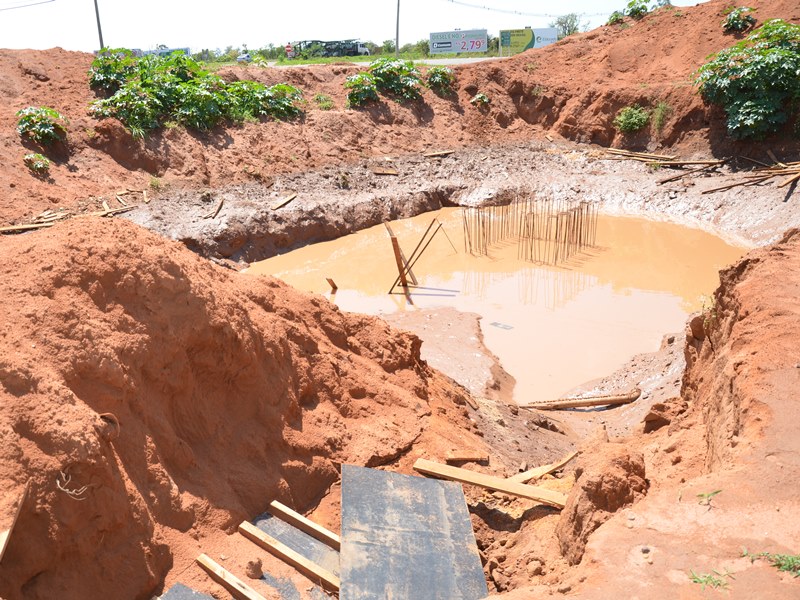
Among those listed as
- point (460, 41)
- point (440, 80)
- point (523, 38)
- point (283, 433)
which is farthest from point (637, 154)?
point (460, 41)

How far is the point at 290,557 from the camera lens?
4.48 meters

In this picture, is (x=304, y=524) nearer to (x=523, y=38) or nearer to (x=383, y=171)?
(x=383, y=171)

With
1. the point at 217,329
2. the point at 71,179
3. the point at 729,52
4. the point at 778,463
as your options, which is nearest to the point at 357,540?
the point at 217,329

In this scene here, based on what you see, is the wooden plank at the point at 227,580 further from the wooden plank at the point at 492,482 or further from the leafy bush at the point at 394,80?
the leafy bush at the point at 394,80

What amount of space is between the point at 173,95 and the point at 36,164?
401cm

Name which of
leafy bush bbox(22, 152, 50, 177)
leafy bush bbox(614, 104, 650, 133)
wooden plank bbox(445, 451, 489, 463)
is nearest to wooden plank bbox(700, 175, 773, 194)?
leafy bush bbox(614, 104, 650, 133)

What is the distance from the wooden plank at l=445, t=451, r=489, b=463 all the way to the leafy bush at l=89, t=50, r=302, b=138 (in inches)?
A: 501

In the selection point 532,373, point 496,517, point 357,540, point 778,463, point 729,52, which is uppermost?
point 729,52

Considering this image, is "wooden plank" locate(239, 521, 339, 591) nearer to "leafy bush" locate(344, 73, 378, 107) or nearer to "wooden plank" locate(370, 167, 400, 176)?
"wooden plank" locate(370, 167, 400, 176)

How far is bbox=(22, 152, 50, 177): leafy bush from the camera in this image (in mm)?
14141

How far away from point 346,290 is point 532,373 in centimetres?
457

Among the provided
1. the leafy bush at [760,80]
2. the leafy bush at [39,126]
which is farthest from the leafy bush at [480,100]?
the leafy bush at [39,126]

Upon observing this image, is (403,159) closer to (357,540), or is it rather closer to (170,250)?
(170,250)

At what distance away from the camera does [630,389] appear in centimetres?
885
